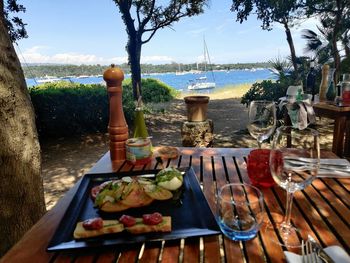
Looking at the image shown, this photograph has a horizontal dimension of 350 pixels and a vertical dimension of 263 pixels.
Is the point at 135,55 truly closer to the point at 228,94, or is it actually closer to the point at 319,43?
the point at 319,43

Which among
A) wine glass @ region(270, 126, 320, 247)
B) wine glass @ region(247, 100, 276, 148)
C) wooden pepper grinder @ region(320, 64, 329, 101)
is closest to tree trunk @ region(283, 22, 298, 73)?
wooden pepper grinder @ region(320, 64, 329, 101)

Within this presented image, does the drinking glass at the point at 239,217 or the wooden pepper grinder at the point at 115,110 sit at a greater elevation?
the wooden pepper grinder at the point at 115,110

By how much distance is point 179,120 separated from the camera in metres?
7.41

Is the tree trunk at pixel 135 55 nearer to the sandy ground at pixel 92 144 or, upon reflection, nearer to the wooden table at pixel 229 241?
the sandy ground at pixel 92 144

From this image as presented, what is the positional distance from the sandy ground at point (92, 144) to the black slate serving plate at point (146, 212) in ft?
7.88

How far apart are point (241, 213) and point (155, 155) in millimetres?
711

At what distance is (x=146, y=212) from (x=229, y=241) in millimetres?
255

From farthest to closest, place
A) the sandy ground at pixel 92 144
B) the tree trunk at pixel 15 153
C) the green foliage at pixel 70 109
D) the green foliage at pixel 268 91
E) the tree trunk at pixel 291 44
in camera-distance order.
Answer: the tree trunk at pixel 291 44 < the green foliage at pixel 268 91 < the green foliage at pixel 70 109 < the sandy ground at pixel 92 144 < the tree trunk at pixel 15 153

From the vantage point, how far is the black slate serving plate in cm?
65

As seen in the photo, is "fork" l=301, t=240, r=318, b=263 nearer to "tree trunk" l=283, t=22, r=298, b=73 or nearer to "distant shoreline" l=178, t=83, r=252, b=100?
"tree trunk" l=283, t=22, r=298, b=73

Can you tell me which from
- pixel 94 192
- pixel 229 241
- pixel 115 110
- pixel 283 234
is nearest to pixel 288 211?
pixel 283 234

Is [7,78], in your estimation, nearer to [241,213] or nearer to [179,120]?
[241,213]

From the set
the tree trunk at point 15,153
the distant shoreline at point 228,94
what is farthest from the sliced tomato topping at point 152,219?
the distant shoreline at point 228,94

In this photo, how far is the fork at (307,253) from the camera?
0.57m
